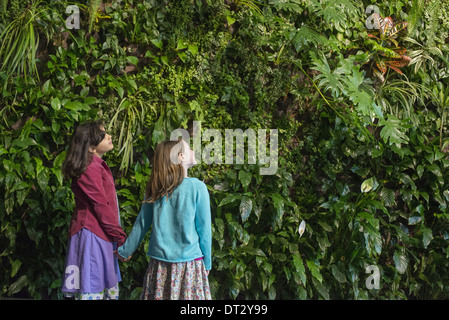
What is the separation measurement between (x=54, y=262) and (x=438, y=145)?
3.20 m

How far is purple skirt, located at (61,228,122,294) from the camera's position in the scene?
2.56 metres

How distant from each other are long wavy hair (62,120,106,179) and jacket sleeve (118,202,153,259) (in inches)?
15.9

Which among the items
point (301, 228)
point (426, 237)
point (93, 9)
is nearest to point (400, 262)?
point (426, 237)

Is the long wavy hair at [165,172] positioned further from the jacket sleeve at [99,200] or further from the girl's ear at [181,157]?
the jacket sleeve at [99,200]

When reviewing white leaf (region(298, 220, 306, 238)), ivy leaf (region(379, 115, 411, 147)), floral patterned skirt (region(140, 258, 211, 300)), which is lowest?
floral patterned skirt (region(140, 258, 211, 300))

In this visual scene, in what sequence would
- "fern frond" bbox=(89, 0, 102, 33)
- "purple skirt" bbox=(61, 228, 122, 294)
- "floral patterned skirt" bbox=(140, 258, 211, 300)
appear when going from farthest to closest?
"fern frond" bbox=(89, 0, 102, 33) → "purple skirt" bbox=(61, 228, 122, 294) → "floral patterned skirt" bbox=(140, 258, 211, 300)

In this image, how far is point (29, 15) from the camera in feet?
11.3

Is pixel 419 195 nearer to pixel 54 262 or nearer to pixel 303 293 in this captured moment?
pixel 303 293

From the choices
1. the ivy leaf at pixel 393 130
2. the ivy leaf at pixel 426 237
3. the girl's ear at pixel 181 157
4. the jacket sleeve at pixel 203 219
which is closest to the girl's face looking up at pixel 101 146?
the girl's ear at pixel 181 157

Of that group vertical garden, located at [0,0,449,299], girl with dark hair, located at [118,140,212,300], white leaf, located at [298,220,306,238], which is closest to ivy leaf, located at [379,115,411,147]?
vertical garden, located at [0,0,449,299]

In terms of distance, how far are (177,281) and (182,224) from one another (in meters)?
0.29

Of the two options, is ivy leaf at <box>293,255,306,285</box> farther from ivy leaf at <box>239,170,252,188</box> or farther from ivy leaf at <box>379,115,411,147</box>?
ivy leaf at <box>379,115,411,147</box>

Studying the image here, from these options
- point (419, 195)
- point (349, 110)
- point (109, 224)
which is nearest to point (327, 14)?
point (349, 110)

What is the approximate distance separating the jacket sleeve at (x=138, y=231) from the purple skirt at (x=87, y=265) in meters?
0.13
